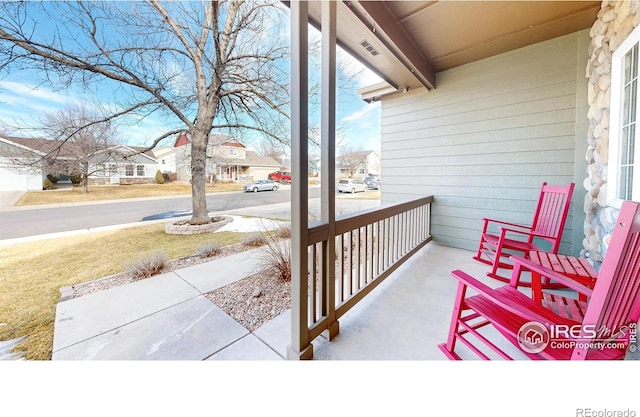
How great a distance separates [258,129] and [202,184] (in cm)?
192

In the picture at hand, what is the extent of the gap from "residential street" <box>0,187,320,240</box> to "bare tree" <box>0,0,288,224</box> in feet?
3.56

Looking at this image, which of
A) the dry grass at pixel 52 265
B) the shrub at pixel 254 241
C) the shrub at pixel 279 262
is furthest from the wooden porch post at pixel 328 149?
the shrub at pixel 254 241

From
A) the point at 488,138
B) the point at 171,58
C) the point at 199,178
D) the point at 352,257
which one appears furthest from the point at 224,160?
the point at 488,138

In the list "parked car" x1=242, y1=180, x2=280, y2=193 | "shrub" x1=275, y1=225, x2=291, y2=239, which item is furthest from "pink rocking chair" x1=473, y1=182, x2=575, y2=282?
"parked car" x1=242, y1=180, x2=280, y2=193

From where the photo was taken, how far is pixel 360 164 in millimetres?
6168

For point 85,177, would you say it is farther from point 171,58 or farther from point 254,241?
point 254,241

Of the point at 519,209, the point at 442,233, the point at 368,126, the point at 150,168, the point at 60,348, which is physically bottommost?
the point at 60,348

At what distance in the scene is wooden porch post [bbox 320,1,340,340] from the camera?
5.09 ft

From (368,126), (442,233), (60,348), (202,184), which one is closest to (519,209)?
(442,233)

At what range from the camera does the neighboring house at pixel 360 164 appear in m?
5.54

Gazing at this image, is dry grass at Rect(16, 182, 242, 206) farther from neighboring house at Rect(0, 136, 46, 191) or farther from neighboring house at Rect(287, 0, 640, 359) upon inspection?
neighboring house at Rect(287, 0, 640, 359)
